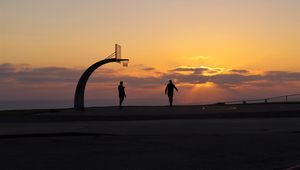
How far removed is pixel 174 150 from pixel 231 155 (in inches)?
60.7

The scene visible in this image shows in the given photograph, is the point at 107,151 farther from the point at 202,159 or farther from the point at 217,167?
the point at 217,167

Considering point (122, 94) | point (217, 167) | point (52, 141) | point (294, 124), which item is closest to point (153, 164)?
point (217, 167)

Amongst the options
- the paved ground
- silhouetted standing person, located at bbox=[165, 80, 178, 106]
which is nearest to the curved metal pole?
silhouetted standing person, located at bbox=[165, 80, 178, 106]

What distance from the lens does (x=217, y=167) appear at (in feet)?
40.8

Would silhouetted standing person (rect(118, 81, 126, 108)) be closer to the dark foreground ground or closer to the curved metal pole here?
the curved metal pole

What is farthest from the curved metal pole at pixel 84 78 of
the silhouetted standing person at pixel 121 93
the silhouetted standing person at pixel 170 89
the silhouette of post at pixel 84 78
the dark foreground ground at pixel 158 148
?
the dark foreground ground at pixel 158 148

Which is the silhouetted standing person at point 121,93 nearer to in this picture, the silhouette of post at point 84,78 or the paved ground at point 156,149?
the silhouette of post at point 84,78

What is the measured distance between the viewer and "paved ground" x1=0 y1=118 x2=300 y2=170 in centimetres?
1287

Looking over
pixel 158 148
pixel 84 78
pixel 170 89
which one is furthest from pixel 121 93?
pixel 158 148

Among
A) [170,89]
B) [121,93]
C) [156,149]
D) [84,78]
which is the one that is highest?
[84,78]

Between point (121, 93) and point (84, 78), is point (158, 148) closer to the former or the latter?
point (121, 93)

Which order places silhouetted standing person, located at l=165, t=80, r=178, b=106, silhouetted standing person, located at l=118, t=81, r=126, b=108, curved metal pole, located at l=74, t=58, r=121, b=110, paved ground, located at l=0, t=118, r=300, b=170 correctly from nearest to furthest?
1. paved ground, located at l=0, t=118, r=300, b=170
2. curved metal pole, located at l=74, t=58, r=121, b=110
3. silhouetted standing person, located at l=118, t=81, r=126, b=108
4. silhouetted standing person, located at l=165, t=80, r=178, b=106

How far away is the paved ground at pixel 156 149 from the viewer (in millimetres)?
12867

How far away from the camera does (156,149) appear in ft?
50.4
